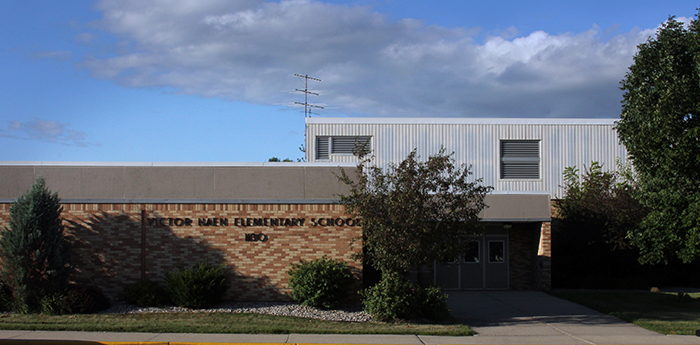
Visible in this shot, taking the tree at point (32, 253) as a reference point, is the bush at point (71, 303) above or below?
below

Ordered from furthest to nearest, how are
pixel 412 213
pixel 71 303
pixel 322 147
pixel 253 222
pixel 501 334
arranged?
pixel 322 147, pixel 253 222, pixel 71 303, pixel 412 213, pixel 501 334

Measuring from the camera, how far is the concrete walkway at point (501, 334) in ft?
35.2

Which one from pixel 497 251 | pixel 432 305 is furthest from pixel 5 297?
pixel 497 251

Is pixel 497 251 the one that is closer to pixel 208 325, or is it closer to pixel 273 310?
pixel 273 310

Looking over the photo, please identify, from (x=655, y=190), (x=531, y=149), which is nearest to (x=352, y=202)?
(x=655, y=190)

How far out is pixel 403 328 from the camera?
12461 mm

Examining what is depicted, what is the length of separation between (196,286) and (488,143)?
54.8ft

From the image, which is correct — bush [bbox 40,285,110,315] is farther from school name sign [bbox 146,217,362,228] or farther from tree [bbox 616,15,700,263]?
tree [bbox 616,15,700,263]

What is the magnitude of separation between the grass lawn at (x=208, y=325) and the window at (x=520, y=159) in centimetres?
1496

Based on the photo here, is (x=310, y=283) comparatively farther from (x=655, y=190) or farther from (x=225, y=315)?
(x=655, y=190)

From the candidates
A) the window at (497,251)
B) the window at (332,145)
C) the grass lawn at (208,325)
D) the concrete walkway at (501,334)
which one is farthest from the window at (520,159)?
the grass lawn at (208,325)

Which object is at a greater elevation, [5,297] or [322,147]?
[322,147]

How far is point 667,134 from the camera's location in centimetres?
1528

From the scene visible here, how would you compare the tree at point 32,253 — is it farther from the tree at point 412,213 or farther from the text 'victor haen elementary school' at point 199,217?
the tree at point 412,213
